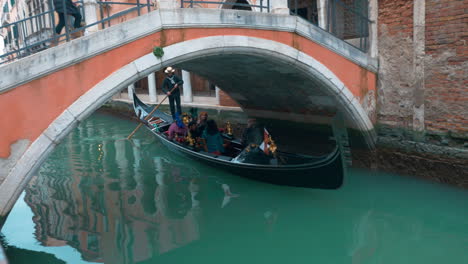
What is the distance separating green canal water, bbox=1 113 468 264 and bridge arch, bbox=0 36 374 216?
75 cm

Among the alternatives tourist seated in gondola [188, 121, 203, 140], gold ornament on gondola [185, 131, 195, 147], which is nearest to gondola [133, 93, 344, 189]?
gold ornament on gondola [185, 131, 195, 147]

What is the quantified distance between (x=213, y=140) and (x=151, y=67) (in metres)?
1.89

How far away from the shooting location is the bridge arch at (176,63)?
8.71 ft

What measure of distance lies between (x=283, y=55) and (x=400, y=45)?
1.37 metres

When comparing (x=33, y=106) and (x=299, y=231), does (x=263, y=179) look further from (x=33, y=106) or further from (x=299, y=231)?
(x=33, y=106)

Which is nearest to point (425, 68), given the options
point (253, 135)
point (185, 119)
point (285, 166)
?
point (285, 166)

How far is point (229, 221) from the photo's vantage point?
11.6 ft

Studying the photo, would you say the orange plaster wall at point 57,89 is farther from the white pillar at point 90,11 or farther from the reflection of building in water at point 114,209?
the reflection of building in water at point 114,209

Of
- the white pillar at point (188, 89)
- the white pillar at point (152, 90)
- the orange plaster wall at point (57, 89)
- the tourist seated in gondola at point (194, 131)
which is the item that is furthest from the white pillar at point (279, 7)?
the white pillar at point (152, 90)

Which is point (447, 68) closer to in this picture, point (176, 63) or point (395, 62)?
point (395, 62)

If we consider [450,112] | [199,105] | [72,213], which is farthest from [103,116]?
[450,112]

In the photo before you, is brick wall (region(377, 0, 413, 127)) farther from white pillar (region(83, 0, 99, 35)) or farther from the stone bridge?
Answer: white pillar (region(83, 0, 99, 35))

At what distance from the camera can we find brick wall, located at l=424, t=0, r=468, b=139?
3615 mm

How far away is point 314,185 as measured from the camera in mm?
3844
